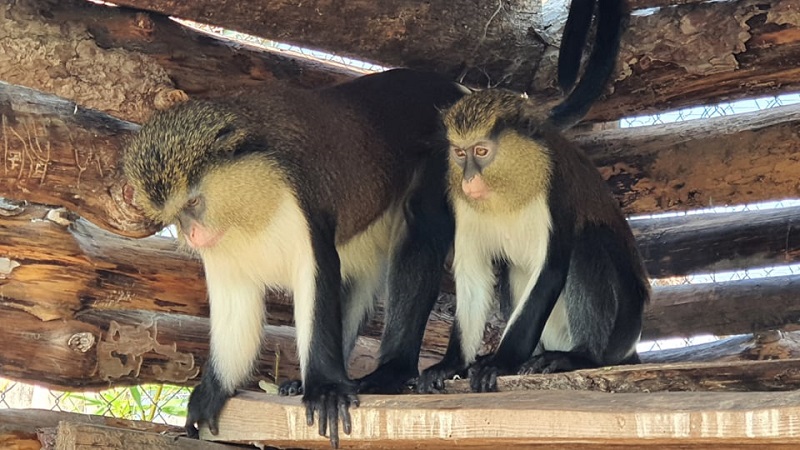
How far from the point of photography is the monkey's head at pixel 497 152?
3.94m

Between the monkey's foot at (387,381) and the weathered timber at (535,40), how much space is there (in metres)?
1.25

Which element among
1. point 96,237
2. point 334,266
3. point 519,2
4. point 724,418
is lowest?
point 724,418

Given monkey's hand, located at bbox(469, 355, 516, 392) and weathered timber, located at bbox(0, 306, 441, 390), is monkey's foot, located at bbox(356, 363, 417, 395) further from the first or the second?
weathered timber, located at bbox(0, 306, 441, 390)

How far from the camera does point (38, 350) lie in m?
4.29

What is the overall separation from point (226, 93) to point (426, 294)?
0.98 metres

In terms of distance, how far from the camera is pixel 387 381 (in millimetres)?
3941

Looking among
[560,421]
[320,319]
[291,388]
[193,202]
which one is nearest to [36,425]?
[291,388]

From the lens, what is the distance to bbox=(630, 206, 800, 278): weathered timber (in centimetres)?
471

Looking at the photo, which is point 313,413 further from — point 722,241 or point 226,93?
point 722,241

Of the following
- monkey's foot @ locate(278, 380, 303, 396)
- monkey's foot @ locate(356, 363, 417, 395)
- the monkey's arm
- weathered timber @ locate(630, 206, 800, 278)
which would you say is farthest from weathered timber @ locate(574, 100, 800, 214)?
monkey's foot @ locate(278, 380, 303, 396)

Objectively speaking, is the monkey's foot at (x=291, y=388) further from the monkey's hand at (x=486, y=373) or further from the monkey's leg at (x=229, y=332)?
the monkey's hand at (x=486, y=373)

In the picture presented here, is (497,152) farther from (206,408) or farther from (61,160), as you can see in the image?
(61,160)

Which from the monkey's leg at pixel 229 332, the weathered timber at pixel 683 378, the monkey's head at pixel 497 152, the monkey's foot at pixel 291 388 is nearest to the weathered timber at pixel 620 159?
the monkey's leg at pixel 229 332

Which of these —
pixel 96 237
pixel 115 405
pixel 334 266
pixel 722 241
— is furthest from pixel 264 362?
pixel 722 241
